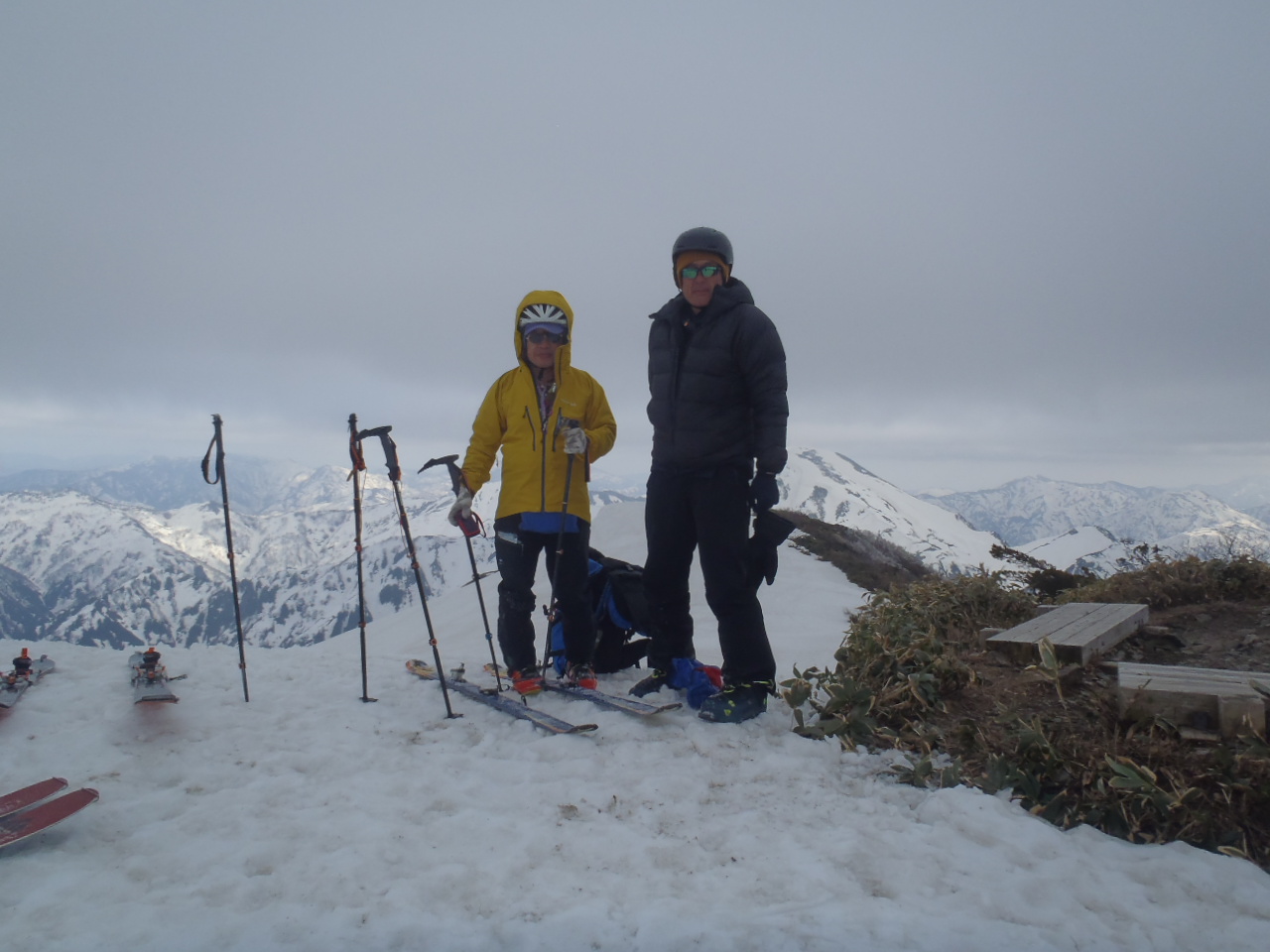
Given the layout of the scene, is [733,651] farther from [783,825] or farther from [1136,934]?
[1136,934]

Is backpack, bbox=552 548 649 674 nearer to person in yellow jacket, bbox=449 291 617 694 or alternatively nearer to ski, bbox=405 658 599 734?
person in yellow jacket, bbox=449 291 617 694

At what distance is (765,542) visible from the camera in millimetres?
4652

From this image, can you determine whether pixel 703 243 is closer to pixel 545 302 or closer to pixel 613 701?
pixel 545 302

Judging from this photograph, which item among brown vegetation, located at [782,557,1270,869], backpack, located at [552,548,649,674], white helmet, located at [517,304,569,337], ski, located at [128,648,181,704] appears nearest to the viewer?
brown vegetation, located at [782,557,1270,869]

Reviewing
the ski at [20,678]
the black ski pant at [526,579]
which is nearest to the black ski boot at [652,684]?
the black ski pant at [526,579]

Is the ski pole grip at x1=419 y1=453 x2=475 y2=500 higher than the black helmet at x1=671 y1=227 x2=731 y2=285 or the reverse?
the reverse

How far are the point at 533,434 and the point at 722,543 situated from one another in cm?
181

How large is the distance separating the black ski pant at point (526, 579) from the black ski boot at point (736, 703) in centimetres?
153

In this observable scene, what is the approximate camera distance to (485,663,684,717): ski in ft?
15.2

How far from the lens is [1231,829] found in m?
2.78

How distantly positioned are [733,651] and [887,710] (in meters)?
1.03

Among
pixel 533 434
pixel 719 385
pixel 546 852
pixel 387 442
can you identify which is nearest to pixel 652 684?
pixel 533 434

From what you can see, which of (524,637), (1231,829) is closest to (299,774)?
(524,637)

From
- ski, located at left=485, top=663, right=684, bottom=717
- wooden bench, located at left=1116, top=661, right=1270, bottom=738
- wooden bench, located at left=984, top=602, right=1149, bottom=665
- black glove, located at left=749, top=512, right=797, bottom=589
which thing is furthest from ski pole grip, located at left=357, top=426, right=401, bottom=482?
wooden bench, located at left=1116, top=661, right=1270, bottom=738
